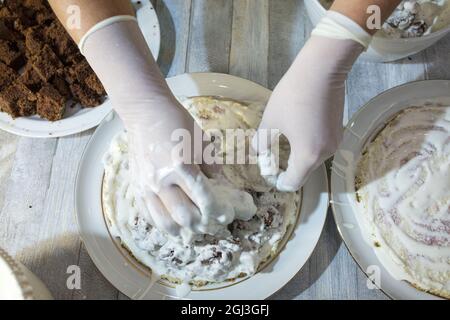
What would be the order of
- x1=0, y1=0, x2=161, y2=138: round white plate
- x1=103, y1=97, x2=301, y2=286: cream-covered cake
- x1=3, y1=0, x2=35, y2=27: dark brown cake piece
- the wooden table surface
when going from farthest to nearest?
x1=3, y1=0, x2=35, y2=27: dark brown cake piece → x1=0, y1=0, x2=161, y2=138: round white plate → the wooden table surface → x1=103, y1=97, x2=301, y2=286: cream-covered cake

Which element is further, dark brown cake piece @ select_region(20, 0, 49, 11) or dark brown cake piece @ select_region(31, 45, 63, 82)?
dark brown cake piece @ select_region(20, 0, 49, 11)

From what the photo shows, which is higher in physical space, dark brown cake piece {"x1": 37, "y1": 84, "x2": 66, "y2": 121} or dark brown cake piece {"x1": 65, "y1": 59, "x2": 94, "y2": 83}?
dark brown cake piece {"x1": 65, "y1": 59, "x2": 94, "y2": 83}

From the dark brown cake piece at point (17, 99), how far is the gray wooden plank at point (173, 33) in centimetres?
44

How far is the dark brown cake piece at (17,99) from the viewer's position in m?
1.40

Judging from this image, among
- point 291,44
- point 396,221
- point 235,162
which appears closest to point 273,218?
point 235,162

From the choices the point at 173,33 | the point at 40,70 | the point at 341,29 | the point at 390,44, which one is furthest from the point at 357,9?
the point at 40,70

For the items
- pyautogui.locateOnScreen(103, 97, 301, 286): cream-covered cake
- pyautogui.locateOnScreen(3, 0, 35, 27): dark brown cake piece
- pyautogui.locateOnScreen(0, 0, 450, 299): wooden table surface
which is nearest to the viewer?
pyautogui.locateOnScreen(103, 97, 301, 286): cream-covered cake

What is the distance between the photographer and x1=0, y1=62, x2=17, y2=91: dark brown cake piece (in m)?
1.44

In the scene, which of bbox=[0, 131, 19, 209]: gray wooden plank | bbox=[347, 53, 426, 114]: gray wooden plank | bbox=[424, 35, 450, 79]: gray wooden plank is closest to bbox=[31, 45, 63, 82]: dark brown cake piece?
bbox=[0, 131, 19, 209]: gray wooden plank

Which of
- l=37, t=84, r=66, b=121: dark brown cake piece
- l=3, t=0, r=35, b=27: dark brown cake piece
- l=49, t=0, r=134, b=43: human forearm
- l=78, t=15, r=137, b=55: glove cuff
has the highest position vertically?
l=3, t=0, r=35, b=27: dark brown cake piece

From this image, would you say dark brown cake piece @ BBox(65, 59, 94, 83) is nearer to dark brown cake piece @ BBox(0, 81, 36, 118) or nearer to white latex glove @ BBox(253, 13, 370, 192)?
dark brown cake piece @ BBox(0, 81, 36, 118)

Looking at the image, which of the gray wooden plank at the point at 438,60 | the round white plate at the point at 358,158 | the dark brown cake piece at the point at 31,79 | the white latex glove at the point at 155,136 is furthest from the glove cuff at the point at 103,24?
the gray wooden plank at the point at 438,60

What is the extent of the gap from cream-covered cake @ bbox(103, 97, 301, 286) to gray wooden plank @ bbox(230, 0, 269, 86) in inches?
10.4

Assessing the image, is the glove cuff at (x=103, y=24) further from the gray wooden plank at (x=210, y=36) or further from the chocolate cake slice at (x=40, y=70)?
the gray wooden plank at (x=210, y=36)
